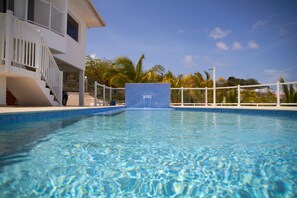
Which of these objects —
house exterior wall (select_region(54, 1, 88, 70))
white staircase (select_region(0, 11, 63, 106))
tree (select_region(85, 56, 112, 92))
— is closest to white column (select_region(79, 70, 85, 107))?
house exterior wall (select_region(54, 1, 88, 70))

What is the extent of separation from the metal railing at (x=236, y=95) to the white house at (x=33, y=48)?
3.54 meters

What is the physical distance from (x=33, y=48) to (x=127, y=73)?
11.0m

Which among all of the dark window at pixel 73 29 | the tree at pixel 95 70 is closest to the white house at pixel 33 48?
the dark window at pixel 73 29

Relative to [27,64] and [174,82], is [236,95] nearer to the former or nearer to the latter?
[174,82]

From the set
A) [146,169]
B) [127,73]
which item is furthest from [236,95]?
[146,169]

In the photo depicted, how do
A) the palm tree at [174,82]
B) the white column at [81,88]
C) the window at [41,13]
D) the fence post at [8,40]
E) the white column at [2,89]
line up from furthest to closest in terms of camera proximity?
the palm tree at [174,82] → the white column at [81,88] → the window at [41,13] → the white column at [2,89] → the fence post at [8,40]

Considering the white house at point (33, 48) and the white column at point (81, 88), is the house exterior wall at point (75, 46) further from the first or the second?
the white column at point (81, 88)

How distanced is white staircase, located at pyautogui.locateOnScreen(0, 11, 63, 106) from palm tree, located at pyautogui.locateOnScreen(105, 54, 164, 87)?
9012 mm

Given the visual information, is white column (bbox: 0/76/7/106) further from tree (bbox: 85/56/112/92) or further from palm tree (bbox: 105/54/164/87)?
tree (bbox: 85/56/112/92)

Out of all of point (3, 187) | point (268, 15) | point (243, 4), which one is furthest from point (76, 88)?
point (3, 187)

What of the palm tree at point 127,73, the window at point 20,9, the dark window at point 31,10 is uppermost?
the dark window at point 31,10

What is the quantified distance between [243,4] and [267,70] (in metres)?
9.61

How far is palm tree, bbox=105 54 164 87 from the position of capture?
55.3ft

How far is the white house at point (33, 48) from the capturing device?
5.45 meters
